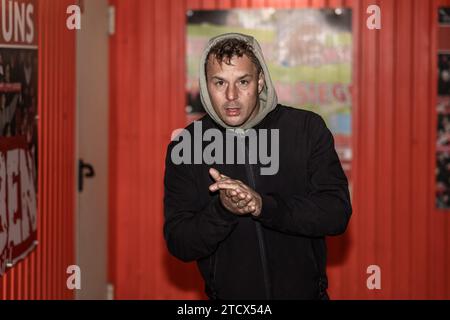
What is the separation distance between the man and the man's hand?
9 cm

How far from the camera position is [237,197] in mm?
2189

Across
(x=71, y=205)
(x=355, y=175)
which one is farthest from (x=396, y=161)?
(x=71, y=205)

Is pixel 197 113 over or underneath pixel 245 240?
over

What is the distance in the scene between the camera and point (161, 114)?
4.74 meters

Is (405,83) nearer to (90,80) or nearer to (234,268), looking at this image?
(90,80)

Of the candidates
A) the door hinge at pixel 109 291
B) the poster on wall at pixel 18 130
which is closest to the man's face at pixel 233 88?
the poster on wall at pixel 18 130

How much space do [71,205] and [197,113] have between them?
1105 mm

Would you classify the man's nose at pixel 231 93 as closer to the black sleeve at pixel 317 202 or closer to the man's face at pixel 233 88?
the man's face at pixel 233 88

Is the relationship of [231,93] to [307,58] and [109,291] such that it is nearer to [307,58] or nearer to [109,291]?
[307,58]

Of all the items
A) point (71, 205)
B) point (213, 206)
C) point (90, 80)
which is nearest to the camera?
point (213, 206)

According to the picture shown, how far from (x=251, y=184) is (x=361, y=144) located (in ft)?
7.60

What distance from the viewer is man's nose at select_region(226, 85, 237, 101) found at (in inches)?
94.6

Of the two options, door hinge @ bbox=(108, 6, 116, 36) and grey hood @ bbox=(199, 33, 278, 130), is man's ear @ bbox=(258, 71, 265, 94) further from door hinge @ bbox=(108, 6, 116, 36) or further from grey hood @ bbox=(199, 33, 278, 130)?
door hinge @ bbox=(108, 6, 116, 36)

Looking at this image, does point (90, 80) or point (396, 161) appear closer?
point (90, 80)
